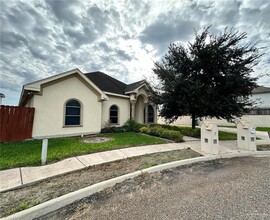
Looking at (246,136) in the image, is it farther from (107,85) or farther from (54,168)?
(107,85)

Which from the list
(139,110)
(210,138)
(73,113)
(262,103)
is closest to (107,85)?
(139,110)

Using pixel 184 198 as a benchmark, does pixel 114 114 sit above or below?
above

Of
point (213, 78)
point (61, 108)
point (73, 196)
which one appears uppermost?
point (213, 78)

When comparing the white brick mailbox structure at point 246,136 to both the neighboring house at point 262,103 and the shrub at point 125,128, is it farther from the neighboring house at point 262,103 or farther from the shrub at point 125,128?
the neighboring house at point 262,103

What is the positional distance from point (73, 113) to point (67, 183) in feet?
23.9

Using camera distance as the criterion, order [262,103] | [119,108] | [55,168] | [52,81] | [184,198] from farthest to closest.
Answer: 1. [262,103]
2. [119,108]
3. [52,81]
4. [55,168]
5. [184,198]

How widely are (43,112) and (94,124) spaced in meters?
3.51

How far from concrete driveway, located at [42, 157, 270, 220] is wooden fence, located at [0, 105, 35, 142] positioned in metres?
7.29

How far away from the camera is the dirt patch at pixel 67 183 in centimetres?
294

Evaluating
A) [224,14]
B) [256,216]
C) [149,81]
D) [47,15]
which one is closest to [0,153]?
[47,15]

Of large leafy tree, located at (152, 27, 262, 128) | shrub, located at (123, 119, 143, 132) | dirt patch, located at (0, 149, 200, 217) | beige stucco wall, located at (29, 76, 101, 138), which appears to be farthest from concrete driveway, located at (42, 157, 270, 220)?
shrub, located at (123, 119, 143, 132)

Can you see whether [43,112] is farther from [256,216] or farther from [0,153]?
[256,216]

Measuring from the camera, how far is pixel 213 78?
11.4m

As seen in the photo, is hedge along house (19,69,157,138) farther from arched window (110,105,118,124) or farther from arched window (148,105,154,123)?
arched window (148,105,154,123)
